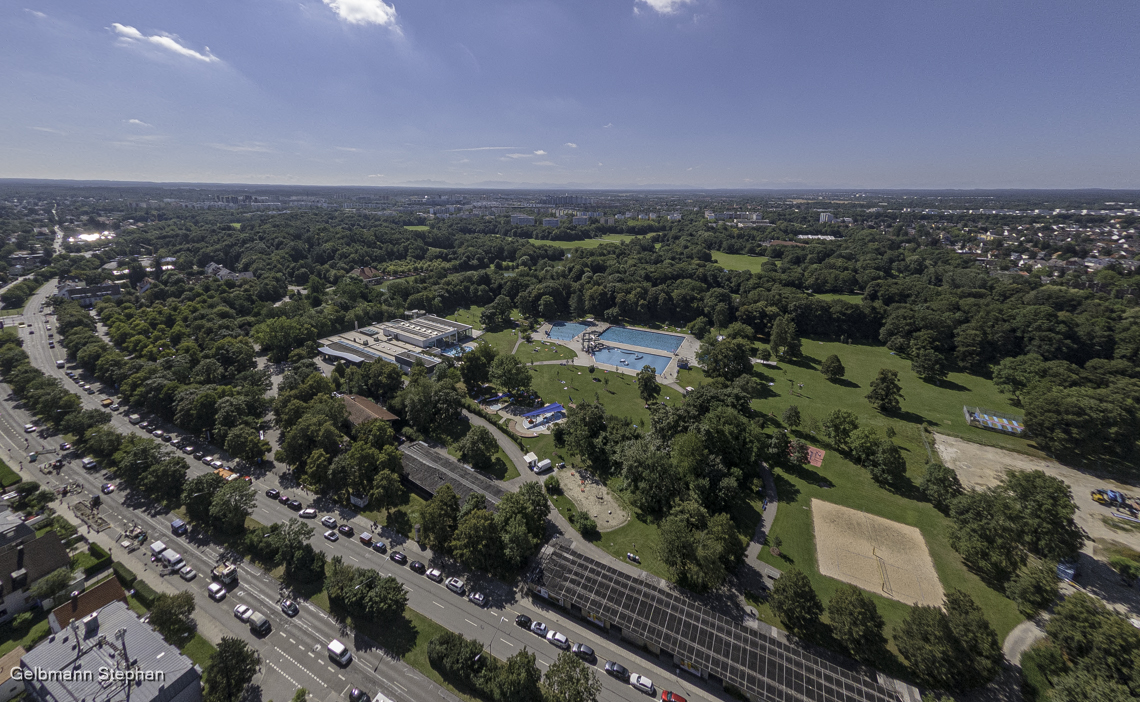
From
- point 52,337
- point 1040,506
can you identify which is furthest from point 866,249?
point 52,337

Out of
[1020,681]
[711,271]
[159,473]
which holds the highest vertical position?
[711,271]

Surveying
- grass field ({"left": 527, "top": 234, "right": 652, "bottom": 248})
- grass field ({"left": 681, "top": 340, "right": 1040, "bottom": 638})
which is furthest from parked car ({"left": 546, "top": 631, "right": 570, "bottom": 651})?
grass field ({"left": 527, "top": 234, "right": 652, "bottom": 248})

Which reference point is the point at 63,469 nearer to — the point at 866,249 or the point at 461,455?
the point at 461,455

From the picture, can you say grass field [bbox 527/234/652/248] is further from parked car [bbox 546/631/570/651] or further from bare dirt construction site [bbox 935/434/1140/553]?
parked car [bbox 546/631/570/651]

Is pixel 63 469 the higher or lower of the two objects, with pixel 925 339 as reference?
lower

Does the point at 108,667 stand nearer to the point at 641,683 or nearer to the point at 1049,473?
the point at 641,683

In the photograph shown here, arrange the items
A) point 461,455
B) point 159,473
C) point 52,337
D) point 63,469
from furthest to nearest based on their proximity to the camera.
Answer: point 52,337 → point 461,455 → point 63,469 → point 159,473
